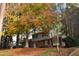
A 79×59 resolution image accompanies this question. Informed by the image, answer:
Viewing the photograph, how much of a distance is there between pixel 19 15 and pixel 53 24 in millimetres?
295

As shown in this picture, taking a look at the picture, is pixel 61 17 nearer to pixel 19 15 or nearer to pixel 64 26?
pixel 64 26

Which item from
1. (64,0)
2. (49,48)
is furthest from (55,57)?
(64,0)

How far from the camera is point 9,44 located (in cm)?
155

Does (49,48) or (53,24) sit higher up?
(53,24)

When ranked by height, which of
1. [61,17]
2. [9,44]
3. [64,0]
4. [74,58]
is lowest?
[74,58]

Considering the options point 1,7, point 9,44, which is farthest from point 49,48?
point 1,7

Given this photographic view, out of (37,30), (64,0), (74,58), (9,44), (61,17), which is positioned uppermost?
(64,0)

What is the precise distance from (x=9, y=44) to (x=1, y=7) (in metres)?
0.32

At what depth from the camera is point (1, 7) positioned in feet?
5.19

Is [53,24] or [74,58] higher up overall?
[53,24]

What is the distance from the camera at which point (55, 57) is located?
5.01 feet

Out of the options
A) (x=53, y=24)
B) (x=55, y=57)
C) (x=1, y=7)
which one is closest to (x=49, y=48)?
(x=55, y=57)

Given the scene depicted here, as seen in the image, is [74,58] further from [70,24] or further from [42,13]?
[42,13]

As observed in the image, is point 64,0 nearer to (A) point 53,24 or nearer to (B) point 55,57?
(A) point 53,24
